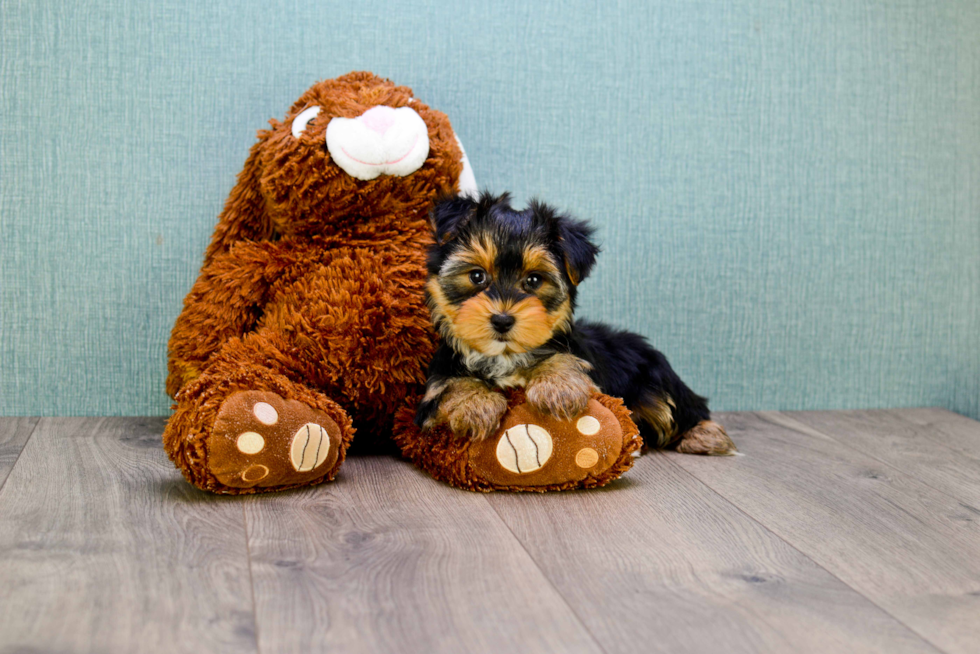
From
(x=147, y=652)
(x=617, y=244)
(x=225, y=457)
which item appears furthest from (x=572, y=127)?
(x=147, y=652)

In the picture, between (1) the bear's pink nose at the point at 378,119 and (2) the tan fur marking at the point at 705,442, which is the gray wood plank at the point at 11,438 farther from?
(2) the tan fur marking at the point at 705,442

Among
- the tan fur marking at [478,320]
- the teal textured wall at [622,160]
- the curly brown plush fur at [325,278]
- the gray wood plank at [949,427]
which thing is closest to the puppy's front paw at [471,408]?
the tan fur marking at [478,320]

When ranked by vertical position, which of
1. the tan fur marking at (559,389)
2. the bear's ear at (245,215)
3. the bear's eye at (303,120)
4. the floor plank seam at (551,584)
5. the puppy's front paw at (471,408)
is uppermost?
the bear's eye at (303,120)

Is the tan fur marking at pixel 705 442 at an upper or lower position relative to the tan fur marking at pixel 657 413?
lower

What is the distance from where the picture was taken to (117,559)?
1359 mm

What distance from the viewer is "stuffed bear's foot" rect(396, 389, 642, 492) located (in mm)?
1729

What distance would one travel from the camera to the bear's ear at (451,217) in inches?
68.1

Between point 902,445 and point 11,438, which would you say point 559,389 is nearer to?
point 902,445

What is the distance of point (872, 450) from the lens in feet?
7.43

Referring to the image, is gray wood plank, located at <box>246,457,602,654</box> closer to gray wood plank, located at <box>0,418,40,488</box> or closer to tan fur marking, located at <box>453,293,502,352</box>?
tan fur marking, located at <box>453,293,502,352</box>

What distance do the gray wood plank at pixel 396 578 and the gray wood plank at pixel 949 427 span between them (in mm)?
1442

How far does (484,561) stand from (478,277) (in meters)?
0.56

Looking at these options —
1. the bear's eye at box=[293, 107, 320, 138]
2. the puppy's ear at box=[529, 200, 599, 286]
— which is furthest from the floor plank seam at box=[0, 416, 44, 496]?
the puppy's ear at box=[529, 200, 599, 286]

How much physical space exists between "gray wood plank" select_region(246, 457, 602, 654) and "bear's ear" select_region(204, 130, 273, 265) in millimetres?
729
